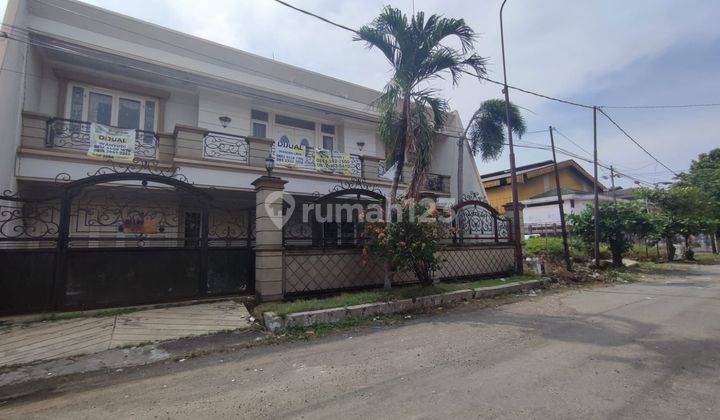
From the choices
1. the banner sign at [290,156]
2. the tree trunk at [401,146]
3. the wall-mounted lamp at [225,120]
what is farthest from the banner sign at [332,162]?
the tree trunk at [401,146]

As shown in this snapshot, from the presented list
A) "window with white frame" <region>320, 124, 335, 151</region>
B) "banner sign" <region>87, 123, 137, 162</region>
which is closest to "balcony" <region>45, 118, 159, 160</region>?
"banner sign" <region>87, 123, 137, 162</region>

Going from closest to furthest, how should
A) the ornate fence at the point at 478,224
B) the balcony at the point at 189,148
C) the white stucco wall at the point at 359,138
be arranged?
the balcony at the point at 189,148 → the ornate fence at the point at 478,224 → the white stucco wall at the point at 359,138

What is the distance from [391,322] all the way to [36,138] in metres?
8.63

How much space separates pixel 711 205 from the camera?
64.7ft

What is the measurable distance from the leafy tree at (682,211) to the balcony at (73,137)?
69.7 ft

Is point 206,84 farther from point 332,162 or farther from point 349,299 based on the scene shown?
point 349,299

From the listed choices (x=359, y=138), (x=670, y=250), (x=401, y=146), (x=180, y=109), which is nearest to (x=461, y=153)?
(x=359, y=138)

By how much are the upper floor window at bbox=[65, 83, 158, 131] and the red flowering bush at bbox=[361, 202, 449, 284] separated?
295 inches

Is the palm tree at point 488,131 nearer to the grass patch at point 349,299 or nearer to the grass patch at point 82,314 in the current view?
the grass patch at point 349,299

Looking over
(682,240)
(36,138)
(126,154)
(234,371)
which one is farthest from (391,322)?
(682,240)

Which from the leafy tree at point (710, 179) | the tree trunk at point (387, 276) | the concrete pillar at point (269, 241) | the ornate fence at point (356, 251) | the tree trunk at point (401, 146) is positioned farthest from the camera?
the leafy tree at point (710, 179)

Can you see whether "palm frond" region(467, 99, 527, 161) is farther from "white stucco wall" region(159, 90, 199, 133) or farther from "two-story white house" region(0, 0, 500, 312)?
"white stucco wall" region(159, 90, 199, 133)

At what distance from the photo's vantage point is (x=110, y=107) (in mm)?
10477

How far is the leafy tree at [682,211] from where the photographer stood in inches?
712
